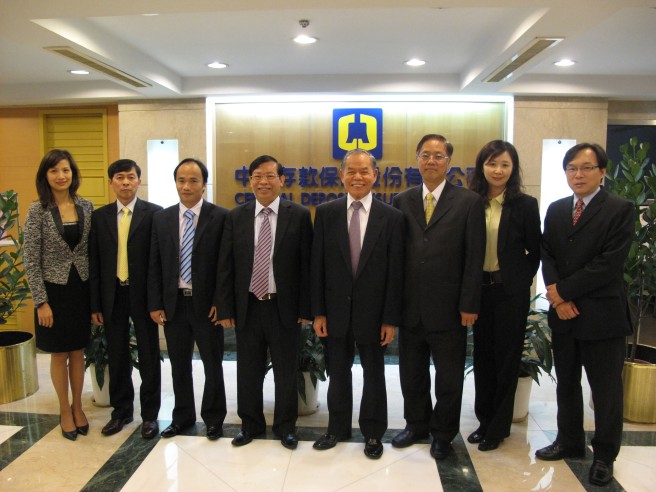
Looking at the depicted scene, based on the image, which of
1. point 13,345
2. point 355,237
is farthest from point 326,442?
point 13,345

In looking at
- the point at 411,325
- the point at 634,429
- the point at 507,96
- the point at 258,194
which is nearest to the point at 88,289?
the point at 258,194

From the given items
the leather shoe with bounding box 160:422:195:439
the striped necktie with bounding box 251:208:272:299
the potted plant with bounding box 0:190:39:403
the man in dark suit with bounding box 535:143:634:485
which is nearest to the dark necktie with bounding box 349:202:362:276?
the striped necktie with bounding box 251:208:272:299

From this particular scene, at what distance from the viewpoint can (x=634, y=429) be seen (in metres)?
3.47

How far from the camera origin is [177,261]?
307 centimetres

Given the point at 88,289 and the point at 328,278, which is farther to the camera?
the point at 88,289

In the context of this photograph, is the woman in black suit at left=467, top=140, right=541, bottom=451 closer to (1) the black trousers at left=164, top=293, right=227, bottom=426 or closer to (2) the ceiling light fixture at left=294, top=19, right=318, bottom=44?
(1) the black trousers at left=164, top=293, right=227, bottom=426

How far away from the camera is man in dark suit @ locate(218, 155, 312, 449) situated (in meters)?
2.95

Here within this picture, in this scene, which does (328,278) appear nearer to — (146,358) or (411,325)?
(411,325)

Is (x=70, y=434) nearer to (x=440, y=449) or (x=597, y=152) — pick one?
(x=440, y=449)

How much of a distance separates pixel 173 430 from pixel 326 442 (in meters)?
0.99

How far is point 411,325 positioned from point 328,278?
1.77 ft

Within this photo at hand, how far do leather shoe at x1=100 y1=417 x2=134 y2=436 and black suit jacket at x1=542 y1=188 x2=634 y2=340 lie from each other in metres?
2.83

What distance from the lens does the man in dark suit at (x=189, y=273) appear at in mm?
Answer: 3062

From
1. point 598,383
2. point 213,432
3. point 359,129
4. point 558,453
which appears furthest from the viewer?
point 359,129
